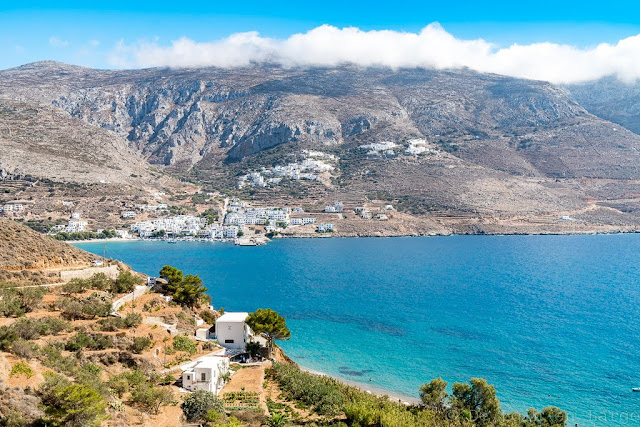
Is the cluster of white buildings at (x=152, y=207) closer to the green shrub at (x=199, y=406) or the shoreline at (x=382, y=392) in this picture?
the shoreline at (x=382, y=392)

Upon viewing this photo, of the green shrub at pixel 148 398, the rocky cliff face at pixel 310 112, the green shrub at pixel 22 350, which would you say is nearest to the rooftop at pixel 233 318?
the green shrub at pixel 148 398

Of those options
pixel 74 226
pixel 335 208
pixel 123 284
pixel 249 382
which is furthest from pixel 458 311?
pixel 335 208

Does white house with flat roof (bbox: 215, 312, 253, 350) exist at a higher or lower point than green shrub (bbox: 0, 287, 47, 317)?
lower

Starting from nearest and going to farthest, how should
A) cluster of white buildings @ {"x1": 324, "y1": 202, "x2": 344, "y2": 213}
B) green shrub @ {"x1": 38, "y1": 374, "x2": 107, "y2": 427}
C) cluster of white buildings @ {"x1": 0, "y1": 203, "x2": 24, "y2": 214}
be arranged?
1. green shrub @ {"x1": 38, "y1": 374, "x2": 107, "y2": 427}
2. cluster of white buildings @ {"x1": 0, "y1": 203, "x2": 24, "y2": 214}
3. cluster of white buildings @ {"x1": 324, "y1": 202, "x2": 344, "y2": 213}

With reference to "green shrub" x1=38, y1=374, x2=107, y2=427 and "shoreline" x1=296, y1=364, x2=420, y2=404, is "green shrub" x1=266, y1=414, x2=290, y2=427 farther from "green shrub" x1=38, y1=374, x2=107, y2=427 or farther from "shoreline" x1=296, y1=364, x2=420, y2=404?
"shoreline" x1=296, y1=364, x2=420, y2=404

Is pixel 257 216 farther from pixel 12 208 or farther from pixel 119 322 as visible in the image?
pixel 119 322

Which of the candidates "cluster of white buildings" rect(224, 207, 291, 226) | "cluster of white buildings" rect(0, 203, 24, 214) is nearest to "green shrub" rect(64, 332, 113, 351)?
"cluster of white buildings" rect(0, 203, 24, 214)
